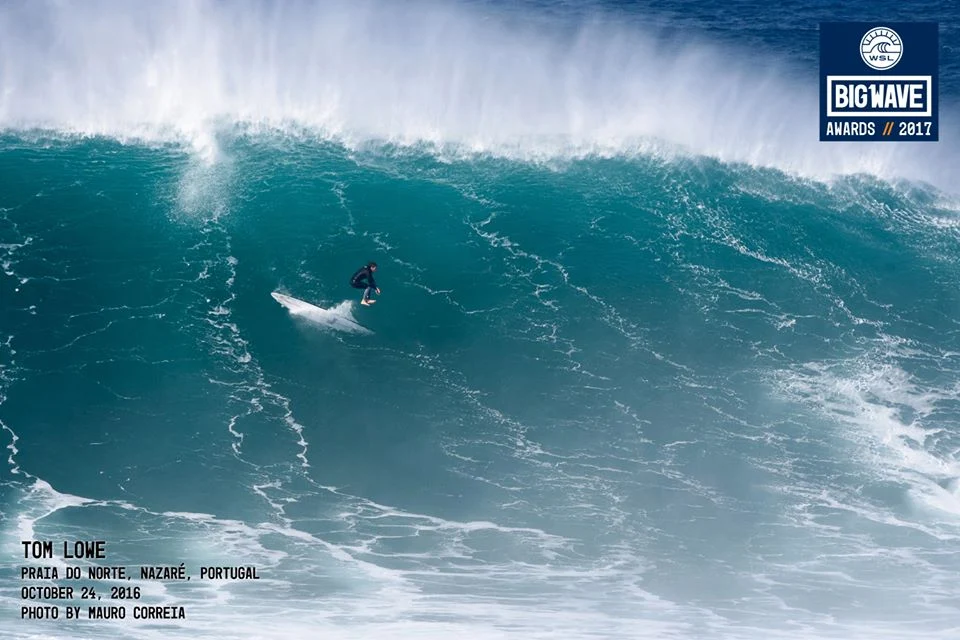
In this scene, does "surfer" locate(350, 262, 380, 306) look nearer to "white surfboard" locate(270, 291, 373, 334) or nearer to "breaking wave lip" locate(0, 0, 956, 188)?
"white surfboard" locate(270, 291, 373, 334)

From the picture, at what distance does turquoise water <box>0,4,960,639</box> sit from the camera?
124 feet

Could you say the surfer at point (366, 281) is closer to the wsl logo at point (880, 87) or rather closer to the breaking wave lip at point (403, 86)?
the breaking wave lip at point (403, 86)

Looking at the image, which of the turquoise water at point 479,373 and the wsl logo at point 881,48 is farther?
the wsl logo at point 881,48

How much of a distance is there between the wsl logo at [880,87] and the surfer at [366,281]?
66.2ft

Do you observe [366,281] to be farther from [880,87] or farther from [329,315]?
[880,87]

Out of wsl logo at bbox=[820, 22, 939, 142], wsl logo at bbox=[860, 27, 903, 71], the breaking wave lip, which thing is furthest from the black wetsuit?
wsl logo at bbox=[860, 27, 903, 71]

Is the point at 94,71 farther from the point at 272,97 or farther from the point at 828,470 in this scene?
the point at 828,470

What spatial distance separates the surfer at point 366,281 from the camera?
43.3 meters

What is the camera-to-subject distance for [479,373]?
4288 centimetres

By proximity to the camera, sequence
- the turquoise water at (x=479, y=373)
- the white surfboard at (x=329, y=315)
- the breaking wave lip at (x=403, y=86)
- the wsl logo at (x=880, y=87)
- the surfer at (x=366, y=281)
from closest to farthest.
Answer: the turquoise water at (x=479, y=373), the surfer at (x=366, y=281), the white surfboard at (x=329, y=315), the wsl logo at (x=880, y=87), the breaking wave lip at (x=403, y=86)

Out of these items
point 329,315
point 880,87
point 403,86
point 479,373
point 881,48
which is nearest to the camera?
point 479,373

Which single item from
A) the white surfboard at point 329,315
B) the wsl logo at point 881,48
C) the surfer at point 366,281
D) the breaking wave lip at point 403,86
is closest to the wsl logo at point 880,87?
the wsl logo at point 881,48

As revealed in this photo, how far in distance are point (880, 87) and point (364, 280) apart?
72.2 feet

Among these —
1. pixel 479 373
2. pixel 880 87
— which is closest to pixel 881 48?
pixel 880 87
